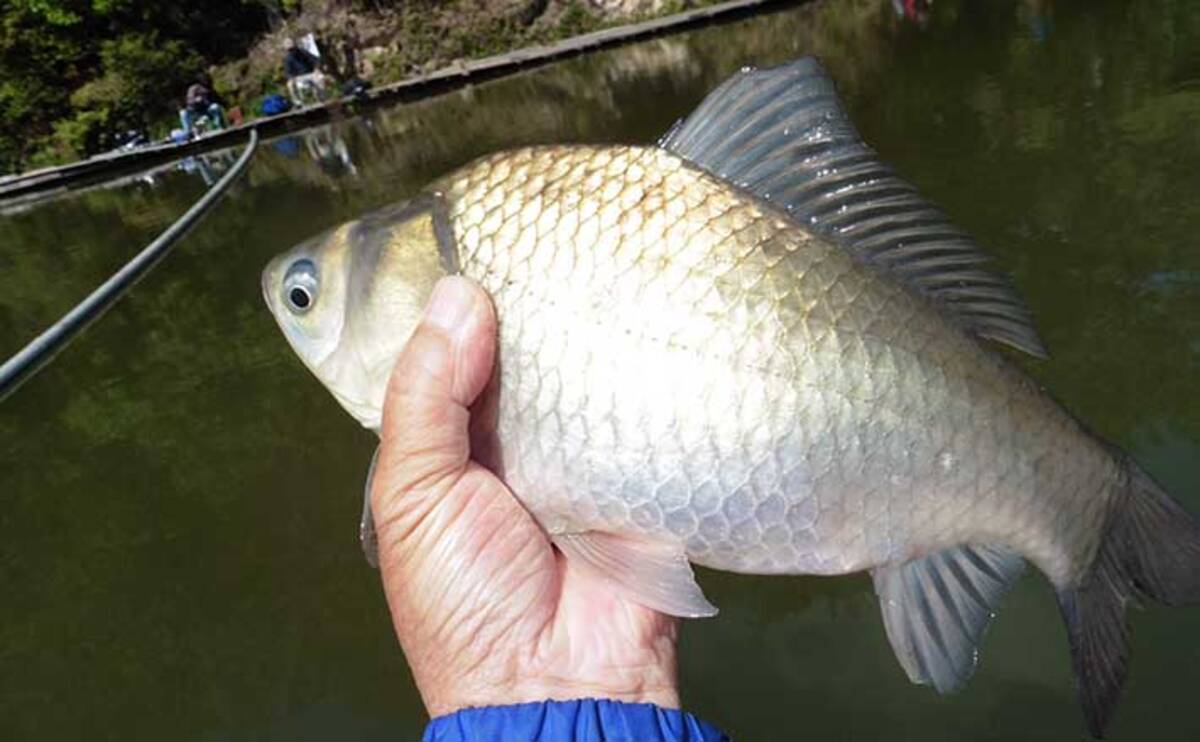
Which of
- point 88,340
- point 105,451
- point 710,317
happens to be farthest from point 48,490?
point 710,317

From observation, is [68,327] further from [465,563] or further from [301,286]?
[465,563]

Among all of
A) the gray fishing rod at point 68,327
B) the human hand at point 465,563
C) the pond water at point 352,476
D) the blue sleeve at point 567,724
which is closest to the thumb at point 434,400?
the human hand at point 465,563

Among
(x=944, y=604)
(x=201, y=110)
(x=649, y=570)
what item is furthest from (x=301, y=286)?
(x=201, y=110)

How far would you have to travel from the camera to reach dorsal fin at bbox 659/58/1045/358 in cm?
146

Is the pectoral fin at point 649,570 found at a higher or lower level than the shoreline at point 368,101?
higher

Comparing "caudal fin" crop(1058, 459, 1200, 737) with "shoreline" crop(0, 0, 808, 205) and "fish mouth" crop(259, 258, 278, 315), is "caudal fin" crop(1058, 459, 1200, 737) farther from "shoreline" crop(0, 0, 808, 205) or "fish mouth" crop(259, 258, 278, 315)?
"shoreline" crop(0, 0, 808, 205)

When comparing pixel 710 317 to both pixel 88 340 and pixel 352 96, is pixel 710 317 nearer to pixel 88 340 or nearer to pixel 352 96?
pixel 88 340

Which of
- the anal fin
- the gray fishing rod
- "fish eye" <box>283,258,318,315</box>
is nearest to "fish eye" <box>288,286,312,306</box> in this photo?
"fish eye" <box>283,258,318,315</box>

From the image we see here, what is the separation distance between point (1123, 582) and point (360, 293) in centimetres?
133

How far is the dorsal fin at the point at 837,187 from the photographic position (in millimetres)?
1456

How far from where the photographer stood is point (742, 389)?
1.38 metres

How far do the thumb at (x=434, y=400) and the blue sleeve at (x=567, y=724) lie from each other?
33cm

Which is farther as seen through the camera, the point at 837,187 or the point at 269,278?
the point at 269,278

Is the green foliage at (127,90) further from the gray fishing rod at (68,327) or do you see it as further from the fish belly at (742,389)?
the fish belly at (742,389)
